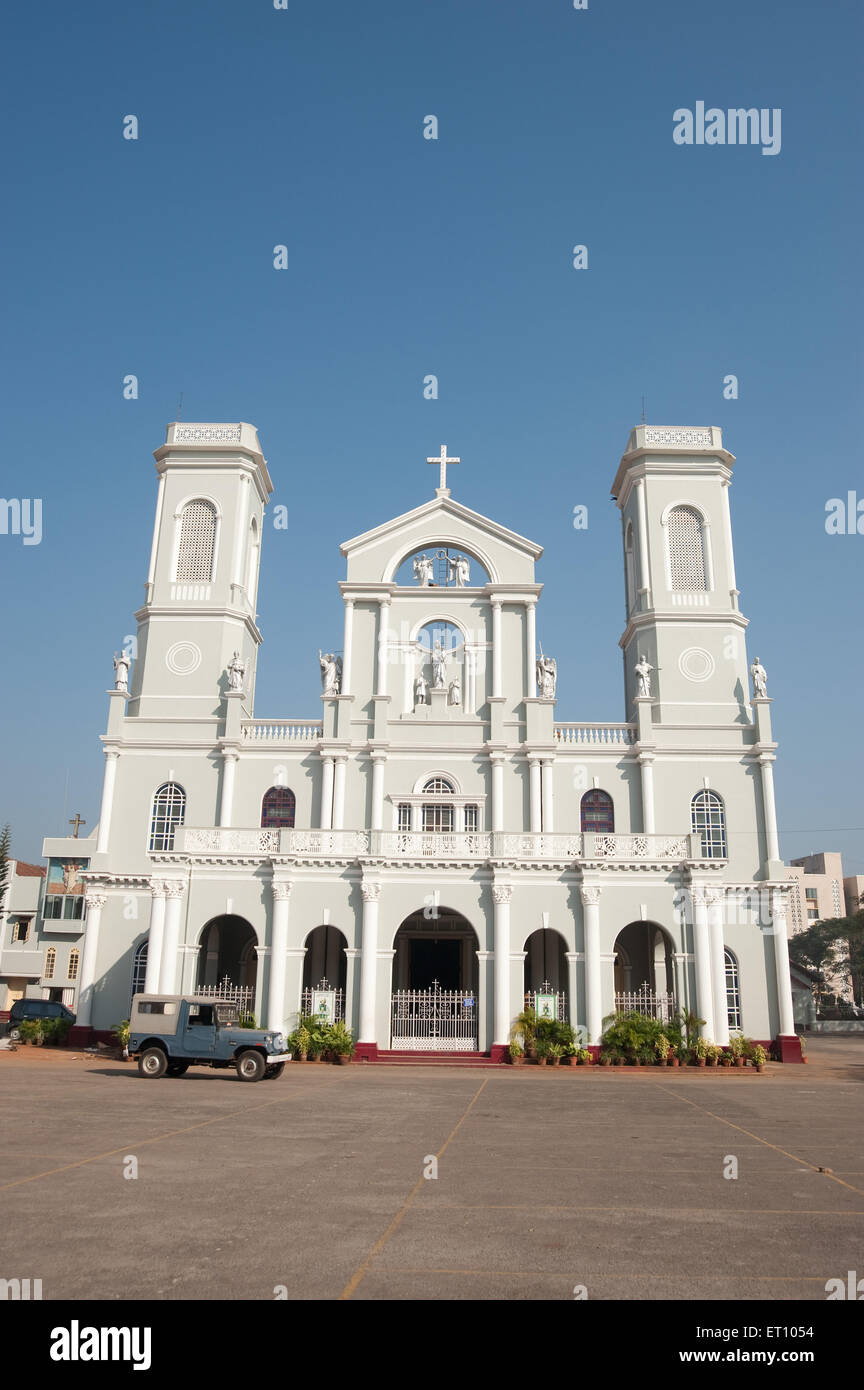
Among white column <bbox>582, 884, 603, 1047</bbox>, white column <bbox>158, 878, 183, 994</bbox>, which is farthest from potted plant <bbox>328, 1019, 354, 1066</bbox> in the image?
white column <bbox>582, 884, 603, 1047</bbox>

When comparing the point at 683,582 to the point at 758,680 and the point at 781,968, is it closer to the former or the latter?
the point at 758,680

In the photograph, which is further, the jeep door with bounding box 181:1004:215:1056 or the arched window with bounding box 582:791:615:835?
the arched window with bounding box 582:791:615:835

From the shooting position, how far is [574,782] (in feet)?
108

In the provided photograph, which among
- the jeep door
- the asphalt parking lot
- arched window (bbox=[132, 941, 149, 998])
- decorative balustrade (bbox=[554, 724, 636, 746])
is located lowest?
the asphalt parking lot

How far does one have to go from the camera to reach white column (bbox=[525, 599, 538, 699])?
3319 centimetres

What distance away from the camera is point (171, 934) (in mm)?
27875

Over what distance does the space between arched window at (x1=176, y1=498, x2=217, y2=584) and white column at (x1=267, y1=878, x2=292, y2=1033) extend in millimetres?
12546

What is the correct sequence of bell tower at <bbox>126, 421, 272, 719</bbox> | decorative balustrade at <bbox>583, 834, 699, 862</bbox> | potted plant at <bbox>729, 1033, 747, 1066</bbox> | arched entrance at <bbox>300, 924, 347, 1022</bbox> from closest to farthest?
potted plant at <bbox>729, 1033, 747, 1066</bbox>
decorative balustrade at <bbox>583, 834, 699, 862</bbox>
arched entrance at <bbox>300, 924, 347, 1022</bbox>
bell tower at <bbox>126, 421, 272, 719</bbox>

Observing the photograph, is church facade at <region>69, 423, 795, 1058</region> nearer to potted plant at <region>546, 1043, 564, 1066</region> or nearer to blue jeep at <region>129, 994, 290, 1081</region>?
potted plant at <region>546, 1043, 564, 1066</region>

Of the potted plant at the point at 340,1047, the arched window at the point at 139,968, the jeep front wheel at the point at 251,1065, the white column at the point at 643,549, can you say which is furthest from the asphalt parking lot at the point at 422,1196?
the white column at the point at 643,549
